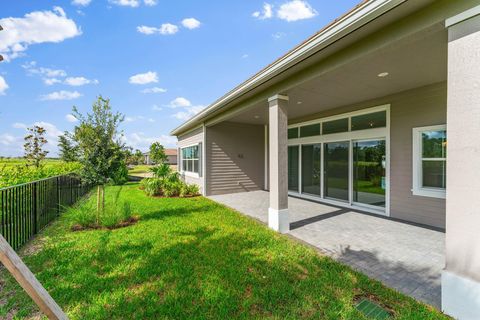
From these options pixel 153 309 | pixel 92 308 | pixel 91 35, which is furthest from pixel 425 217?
pixel 91 35

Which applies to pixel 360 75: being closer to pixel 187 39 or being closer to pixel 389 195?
pixel 389 195

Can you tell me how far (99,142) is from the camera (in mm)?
5266

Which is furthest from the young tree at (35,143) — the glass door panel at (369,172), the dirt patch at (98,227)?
the glass door panel at (369,172)

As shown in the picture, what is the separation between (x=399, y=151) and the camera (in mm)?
5711

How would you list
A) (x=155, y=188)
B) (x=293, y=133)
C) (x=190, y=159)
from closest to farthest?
(x=293, y=133) → (x=155, y=188) → (x=190, y=159)

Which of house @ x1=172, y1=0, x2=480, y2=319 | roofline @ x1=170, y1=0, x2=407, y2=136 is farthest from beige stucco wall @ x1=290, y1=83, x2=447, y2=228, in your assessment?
roofline @ x1=170, y1=0, x2=407, y2=136

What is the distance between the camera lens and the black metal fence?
382 cm

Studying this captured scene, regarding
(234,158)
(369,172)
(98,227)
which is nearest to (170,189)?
(234,158)

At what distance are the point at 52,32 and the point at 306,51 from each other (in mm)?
6465

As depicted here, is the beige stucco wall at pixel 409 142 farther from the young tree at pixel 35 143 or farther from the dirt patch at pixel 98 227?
the young tree at pixel 35 143

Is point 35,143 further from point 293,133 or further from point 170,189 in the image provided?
point 293,133

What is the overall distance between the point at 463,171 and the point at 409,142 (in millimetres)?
3881

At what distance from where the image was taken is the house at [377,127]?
222 cm

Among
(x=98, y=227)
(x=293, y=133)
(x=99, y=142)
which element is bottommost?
(x=98, y=227)
